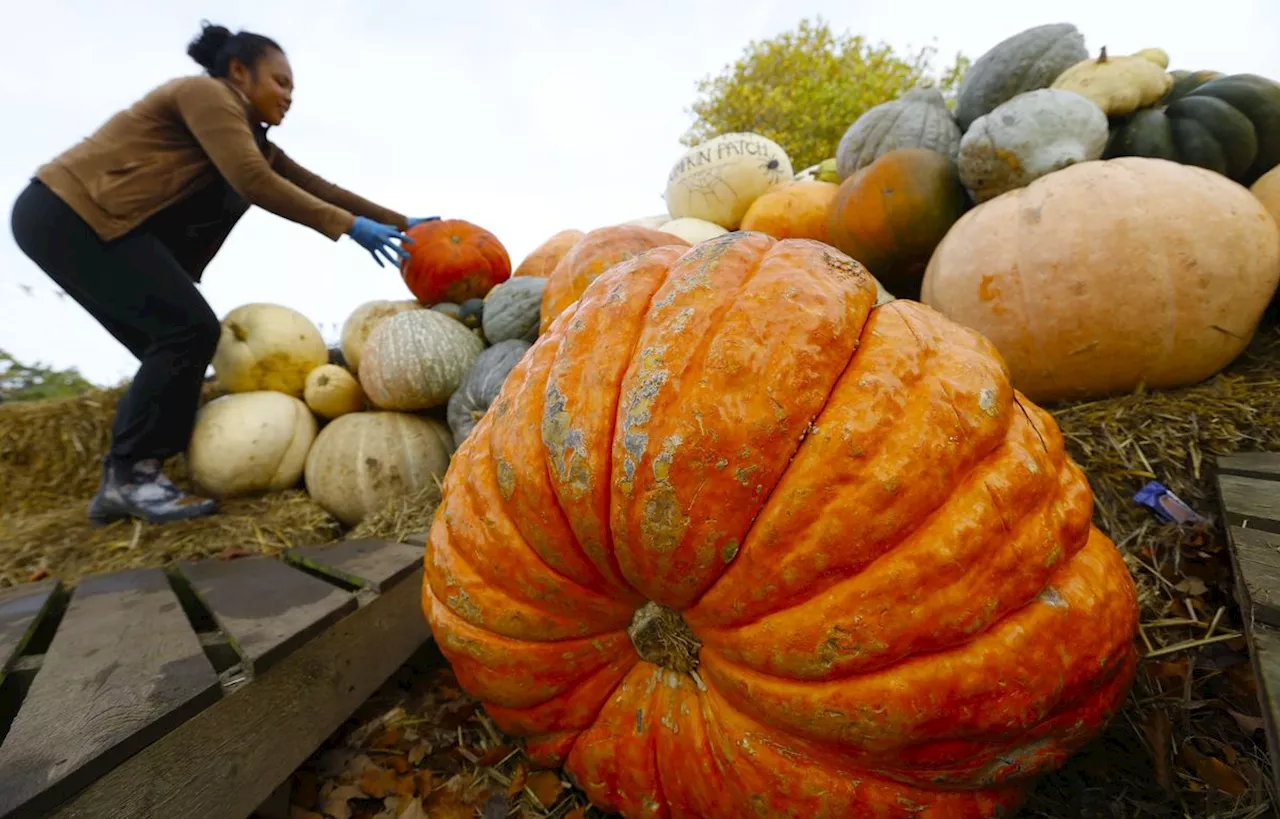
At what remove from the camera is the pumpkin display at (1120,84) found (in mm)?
2578

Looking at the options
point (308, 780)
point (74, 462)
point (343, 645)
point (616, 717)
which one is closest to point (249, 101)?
point (74, 462)

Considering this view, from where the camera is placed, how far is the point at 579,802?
132cm

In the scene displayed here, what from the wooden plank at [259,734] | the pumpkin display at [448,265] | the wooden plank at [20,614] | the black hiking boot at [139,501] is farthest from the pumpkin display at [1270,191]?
the black hiking boot at [139,501]

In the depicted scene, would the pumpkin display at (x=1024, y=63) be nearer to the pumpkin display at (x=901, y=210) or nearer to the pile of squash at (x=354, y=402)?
the pumpkin display at (x=901, y=210)

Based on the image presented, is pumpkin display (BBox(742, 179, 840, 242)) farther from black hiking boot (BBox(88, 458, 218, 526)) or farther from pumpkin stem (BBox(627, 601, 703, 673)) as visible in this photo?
black hiking boot (BBox(88, 458, 218, 526))

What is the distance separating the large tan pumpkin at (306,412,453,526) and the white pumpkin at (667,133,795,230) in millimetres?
3105

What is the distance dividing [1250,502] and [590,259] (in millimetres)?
2060

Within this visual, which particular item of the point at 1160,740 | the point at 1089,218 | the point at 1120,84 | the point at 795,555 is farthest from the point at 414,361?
the point at 1120,84

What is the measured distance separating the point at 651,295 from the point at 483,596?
684mm

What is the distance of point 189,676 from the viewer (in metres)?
1.18

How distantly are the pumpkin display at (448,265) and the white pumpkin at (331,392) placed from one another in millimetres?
961

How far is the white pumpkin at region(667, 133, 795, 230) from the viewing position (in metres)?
5.02

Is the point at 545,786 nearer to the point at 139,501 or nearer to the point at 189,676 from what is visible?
the point at 189,676

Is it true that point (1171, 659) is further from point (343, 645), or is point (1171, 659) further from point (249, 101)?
point (249, 101)
